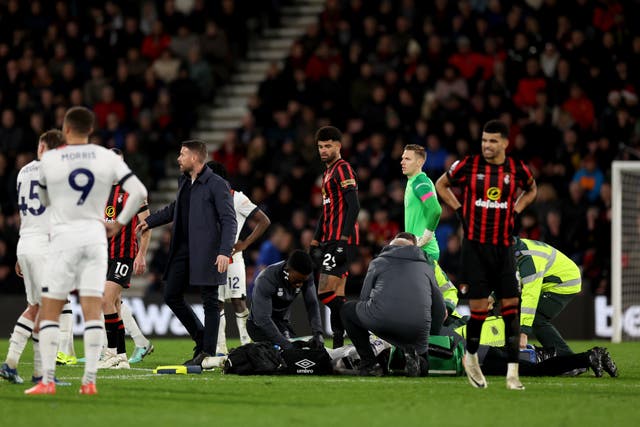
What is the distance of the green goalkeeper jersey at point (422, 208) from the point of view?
1325 centimetres

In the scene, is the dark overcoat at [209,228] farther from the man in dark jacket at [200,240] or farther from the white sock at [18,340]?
the white sock at [18,340]

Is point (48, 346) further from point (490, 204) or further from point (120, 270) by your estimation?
point (120, 270)

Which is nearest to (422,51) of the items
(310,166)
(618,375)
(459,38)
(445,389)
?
(459,38)

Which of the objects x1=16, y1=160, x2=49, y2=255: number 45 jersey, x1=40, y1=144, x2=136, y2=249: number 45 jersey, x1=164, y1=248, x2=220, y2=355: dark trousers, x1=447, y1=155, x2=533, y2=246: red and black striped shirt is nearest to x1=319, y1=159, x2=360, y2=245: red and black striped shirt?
x1=164, y1=248, x2=220, y2=355: dark trousers

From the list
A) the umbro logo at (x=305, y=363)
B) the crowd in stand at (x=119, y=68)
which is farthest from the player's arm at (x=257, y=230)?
the crowd in stand at (x=119, y=68)

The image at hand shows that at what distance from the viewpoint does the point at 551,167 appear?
1894cm

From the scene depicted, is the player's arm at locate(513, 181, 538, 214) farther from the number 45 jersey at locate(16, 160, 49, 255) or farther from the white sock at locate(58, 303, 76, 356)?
the white sock at locate(58, 303, 76, 356)

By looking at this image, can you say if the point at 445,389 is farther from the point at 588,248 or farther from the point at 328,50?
the point at 328,50

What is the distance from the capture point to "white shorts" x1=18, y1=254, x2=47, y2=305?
10188 mm

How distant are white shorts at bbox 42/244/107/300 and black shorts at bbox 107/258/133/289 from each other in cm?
370

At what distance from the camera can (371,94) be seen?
21297mm

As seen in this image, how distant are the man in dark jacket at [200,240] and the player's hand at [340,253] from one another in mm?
1366

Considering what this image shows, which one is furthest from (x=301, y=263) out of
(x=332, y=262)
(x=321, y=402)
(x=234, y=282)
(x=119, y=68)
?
(x=119, y=68)

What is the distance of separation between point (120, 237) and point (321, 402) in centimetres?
457
